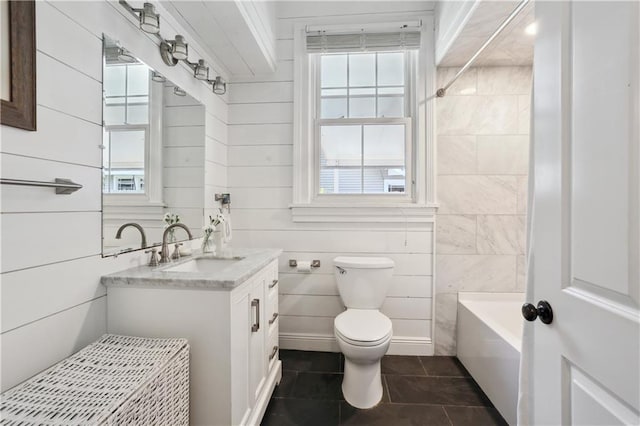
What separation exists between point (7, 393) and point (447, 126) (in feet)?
8.57

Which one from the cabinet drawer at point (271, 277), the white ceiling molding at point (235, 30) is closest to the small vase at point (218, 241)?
the cabinet drawer at point (271, 277)

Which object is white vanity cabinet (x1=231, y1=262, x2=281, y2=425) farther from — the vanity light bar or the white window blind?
the white window blind

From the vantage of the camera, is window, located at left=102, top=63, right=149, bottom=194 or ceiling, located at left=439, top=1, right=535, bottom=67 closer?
window, located at left=102, top=63, right=149, bottom=194

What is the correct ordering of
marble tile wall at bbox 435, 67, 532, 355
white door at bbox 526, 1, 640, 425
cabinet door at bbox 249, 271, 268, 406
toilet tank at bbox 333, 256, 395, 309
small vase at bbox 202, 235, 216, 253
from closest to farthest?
white door at bbox 526, 1, 640, 425 → cabinet door at bbox 249, 271, 268, 406 → small vase at bbox 202, 235, 216, 253 → toilet tank at bbox 333, 256, 395, 309 → marble tile wall at bbox 435, 67, 532, 355

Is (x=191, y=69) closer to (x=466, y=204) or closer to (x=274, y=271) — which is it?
(x=274, y=271)

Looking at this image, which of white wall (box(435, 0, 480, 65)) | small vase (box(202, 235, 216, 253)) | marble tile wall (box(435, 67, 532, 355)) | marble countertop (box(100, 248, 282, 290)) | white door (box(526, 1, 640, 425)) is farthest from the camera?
marble tile wall (box(435, 67, 532, 355))

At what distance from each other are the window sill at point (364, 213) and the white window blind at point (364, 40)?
48.1 inches

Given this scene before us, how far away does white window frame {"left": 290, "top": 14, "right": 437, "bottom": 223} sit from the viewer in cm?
213

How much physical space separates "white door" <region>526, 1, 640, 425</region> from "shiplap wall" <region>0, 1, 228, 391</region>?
156cm

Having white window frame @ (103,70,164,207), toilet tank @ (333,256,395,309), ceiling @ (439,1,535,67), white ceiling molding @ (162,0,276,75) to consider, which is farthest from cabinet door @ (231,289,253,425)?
ceiling @ (439,1,535,67)

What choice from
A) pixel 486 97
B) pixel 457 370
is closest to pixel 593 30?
pixel 486 97

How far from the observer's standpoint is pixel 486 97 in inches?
82.6

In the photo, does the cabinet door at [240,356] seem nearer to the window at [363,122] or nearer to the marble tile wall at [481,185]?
the window at [363,122]

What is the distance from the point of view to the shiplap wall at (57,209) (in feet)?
2.79
